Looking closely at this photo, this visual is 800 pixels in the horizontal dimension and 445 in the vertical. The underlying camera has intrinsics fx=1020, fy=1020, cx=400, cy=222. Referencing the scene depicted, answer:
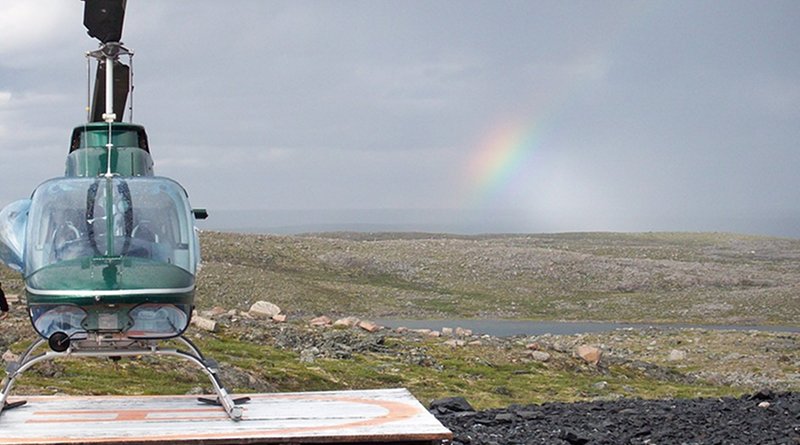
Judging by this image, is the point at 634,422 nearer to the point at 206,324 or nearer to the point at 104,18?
the point at 104,18

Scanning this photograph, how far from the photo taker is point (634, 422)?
13.5 meters

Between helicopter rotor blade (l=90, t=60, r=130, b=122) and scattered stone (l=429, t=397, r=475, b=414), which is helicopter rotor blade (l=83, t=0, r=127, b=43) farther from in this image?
scattered stone (l=429, t=397, r=475, b=414)

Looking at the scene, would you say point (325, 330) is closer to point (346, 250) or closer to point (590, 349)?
point (590, 349)

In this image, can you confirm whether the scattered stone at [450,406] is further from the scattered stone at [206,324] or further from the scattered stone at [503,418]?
the scattered stone at [206,324]

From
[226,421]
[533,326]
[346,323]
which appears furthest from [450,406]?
[533,326]

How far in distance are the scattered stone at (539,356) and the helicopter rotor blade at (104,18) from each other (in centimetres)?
2520

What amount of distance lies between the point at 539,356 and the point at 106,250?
25953mm

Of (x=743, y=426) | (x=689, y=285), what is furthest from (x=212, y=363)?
(x=689, y=285)

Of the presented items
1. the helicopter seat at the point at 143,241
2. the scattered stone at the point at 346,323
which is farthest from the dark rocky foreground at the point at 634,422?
the scattered stone at the point at 346,323

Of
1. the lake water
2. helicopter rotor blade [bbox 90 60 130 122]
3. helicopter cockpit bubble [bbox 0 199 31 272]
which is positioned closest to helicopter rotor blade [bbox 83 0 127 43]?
helicopter rotor blade [bbox 90 60 130 122]

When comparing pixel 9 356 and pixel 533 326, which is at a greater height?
pixel 9 356

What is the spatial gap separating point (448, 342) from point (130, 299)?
2761 cm

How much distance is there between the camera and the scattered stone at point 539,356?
3375 cm

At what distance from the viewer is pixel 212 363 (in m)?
10.3
